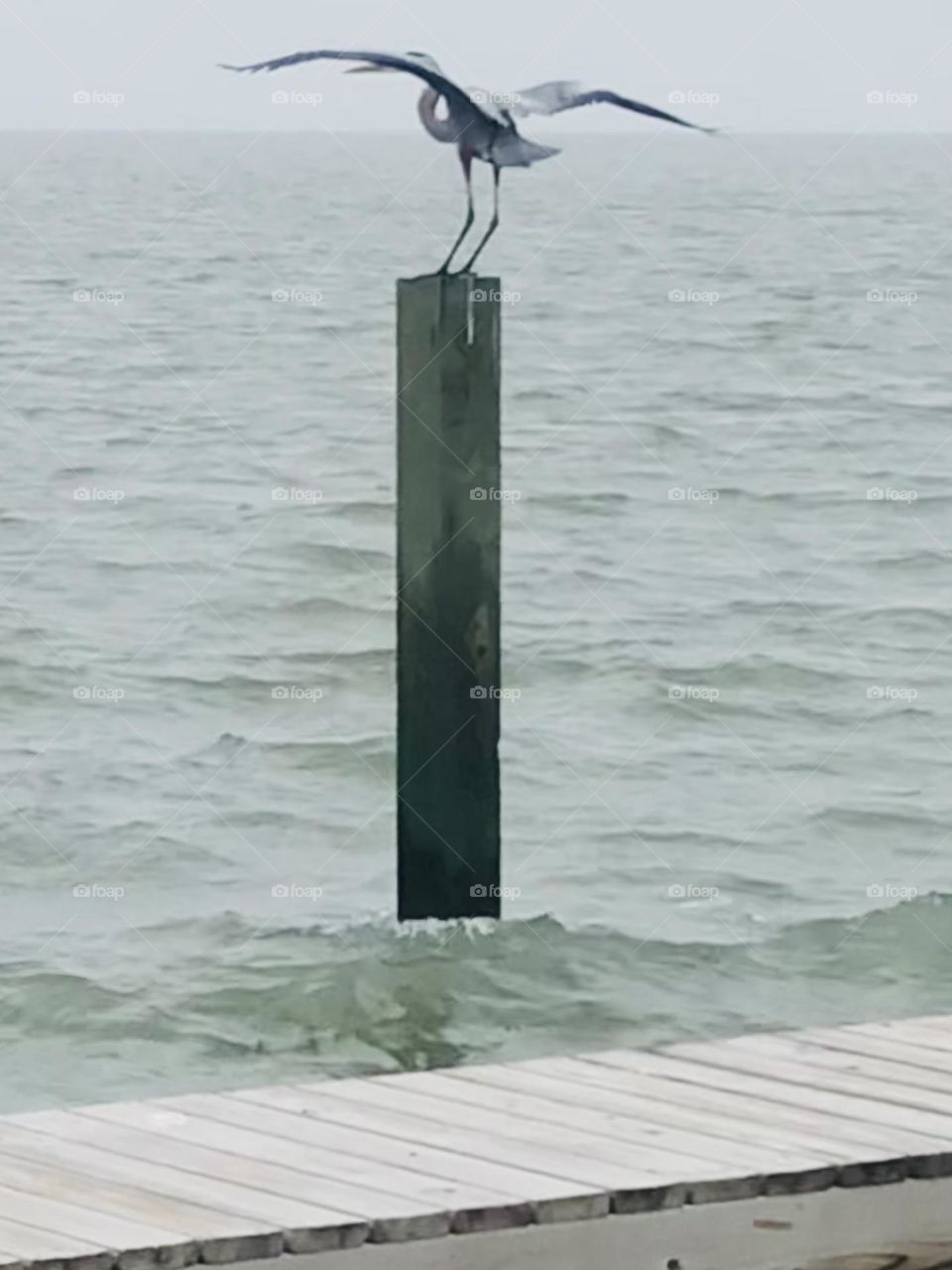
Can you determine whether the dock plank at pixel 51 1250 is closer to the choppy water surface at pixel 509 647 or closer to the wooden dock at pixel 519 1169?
the wooden dock at pixel 519 1169

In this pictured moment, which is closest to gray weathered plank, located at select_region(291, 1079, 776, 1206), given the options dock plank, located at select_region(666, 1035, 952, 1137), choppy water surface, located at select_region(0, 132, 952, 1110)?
dock plank, located at select_region(666, 1035, 952, 1137)

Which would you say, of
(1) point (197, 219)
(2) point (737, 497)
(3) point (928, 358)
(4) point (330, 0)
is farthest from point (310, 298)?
(4) point (330, 0)

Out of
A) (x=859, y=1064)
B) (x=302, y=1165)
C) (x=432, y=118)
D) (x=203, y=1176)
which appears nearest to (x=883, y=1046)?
(x=859, y=1064)

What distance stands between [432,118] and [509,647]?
7.67 meters

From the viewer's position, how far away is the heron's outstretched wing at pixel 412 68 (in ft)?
14.3

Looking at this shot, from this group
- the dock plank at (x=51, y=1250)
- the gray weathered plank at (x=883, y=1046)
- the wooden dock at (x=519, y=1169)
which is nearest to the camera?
the dock plank at (x=51, y=1250)

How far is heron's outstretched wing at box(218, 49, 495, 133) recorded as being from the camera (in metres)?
4.35

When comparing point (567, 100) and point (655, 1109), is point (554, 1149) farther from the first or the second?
point (567, 100)

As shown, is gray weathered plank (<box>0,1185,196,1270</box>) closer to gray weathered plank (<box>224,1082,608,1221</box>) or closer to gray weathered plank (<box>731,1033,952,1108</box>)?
gray weathered plank (<box>224,1082,608,1221</box>)

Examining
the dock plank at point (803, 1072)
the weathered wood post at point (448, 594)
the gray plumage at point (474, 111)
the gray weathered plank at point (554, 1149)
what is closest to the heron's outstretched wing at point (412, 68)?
the gray plumage at point (474, 111)

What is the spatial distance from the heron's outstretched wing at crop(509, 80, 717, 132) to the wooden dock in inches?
67.7

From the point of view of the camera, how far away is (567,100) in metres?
4.57

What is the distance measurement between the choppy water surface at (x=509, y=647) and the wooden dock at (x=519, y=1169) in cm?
204

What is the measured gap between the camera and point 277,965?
646 cm
